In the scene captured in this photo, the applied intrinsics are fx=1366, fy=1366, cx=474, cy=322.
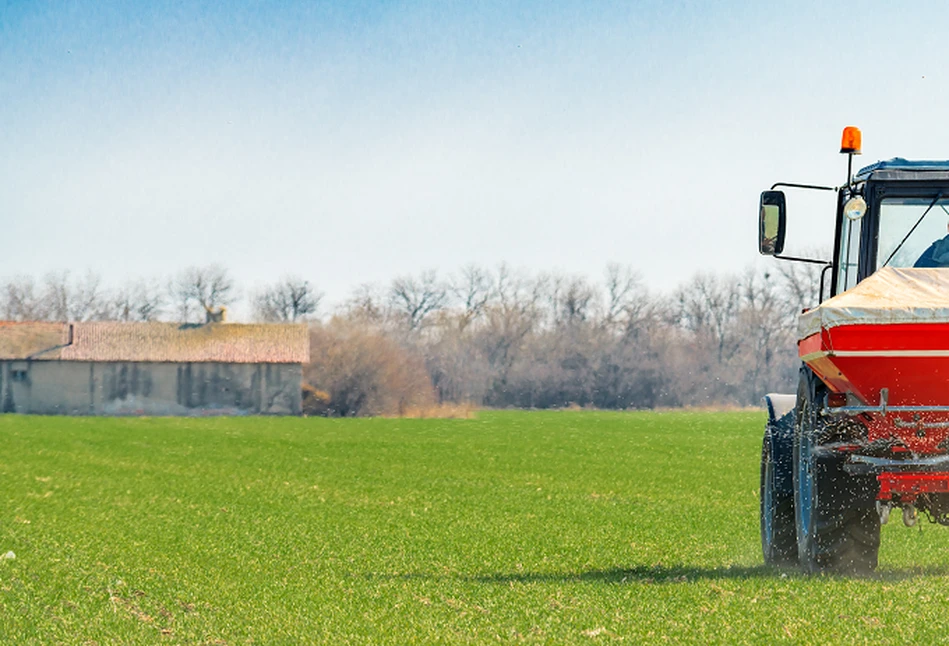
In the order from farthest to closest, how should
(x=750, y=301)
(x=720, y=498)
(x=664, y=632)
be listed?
(x=750, y=301) → (x=720, y=498) → (x=664, y=632)

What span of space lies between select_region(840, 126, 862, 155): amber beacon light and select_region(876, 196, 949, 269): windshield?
541 mm

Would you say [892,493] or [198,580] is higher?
[892,493]

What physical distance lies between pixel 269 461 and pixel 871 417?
2466cm

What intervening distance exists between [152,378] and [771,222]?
7396 centimetres

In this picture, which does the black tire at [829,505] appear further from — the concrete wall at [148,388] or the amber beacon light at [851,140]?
the concrete wall at [148,388]

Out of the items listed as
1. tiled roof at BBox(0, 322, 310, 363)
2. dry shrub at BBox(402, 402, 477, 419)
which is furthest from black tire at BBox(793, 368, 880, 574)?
tiled roof at BBox(0, 322, 310, 363)

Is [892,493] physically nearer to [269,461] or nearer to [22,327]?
[269,461]

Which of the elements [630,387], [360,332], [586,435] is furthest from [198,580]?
[630,387]

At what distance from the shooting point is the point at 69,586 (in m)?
10.7

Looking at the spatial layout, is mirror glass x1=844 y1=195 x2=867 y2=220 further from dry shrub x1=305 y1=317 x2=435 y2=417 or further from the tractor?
dry shrub x1=305 y1=317 x2=435 y2=417

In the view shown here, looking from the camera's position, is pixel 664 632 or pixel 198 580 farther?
pixel 198 580

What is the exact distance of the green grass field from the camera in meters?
8.42

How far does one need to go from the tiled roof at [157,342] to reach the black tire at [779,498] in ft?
230

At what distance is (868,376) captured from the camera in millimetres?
8812
